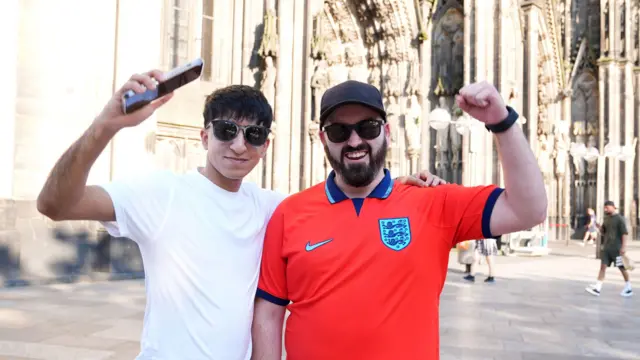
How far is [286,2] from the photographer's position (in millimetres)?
15727

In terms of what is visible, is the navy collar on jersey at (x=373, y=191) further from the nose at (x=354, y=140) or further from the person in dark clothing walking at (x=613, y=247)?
the person in dark clothing walking at (x=613, y=247)

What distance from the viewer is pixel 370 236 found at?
7.09ft

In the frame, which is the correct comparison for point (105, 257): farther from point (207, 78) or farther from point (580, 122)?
point (580, 122)

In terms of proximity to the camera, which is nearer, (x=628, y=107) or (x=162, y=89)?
(x=162, y=89)

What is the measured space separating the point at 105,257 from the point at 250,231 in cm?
913

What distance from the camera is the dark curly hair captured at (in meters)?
2.37

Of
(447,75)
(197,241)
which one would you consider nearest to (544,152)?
(447,75)

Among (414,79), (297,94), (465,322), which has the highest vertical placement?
(414,79)

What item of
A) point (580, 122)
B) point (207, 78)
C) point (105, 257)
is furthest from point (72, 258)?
point (580, 122)

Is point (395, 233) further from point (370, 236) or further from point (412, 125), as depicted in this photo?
point (412, 125)

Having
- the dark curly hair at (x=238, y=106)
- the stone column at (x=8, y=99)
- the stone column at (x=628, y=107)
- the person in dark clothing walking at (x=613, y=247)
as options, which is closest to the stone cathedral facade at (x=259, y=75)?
the stone column at (x=8, y=99)

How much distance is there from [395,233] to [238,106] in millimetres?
782

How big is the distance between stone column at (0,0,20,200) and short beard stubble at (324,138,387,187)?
8666mm

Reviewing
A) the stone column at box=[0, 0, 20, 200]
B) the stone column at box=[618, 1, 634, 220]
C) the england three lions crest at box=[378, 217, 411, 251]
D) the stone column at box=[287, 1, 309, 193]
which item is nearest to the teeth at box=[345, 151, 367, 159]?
the england three lions crest at box=[378, 217, 411, 251]
